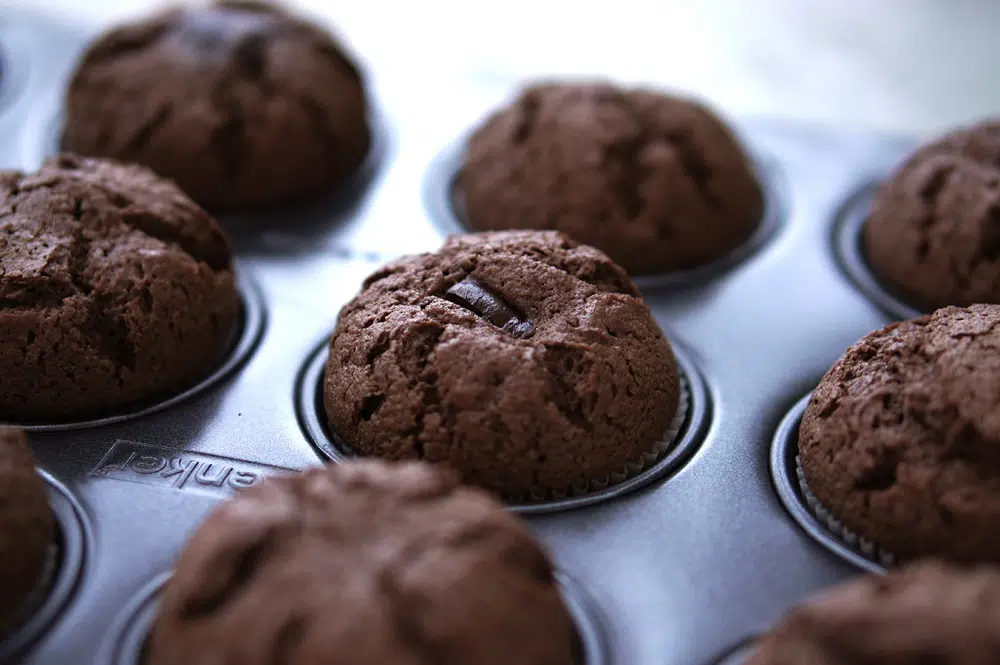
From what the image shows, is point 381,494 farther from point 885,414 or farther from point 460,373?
point 885,414

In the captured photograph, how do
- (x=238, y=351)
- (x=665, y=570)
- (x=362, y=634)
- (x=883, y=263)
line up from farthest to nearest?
(x=883, y=263) → (x=238, y=351) → (x=665, y=570) → (x=362, y=634)

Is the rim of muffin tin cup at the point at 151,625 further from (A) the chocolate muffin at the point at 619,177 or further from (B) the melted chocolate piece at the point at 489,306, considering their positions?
(A) the chocolate muffin at the point at 619,177

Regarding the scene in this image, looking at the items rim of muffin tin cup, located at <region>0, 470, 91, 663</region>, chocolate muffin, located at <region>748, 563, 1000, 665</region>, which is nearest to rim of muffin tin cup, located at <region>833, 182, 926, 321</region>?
chocolate muffin, located at <region>748, 563, 1000, 665</region>

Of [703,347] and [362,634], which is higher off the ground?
[362,634]

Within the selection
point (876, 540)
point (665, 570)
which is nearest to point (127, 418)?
point (665, 570)

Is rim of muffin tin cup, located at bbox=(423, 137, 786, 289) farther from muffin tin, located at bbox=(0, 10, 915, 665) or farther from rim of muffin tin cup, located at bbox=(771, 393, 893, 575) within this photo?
rim of muffin tin cup, located at bbox=(771, 393, 893, 575)

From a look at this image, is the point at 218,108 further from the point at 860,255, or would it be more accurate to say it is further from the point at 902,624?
the point at 902,624

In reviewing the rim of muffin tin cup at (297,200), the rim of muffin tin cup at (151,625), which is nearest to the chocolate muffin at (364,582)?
the rim of muffin tin cup at (151,625)
